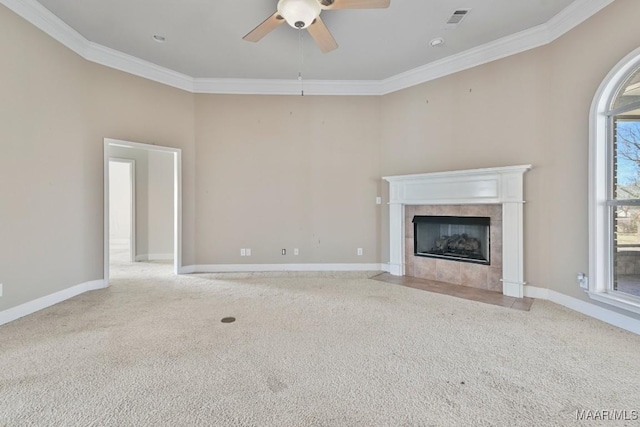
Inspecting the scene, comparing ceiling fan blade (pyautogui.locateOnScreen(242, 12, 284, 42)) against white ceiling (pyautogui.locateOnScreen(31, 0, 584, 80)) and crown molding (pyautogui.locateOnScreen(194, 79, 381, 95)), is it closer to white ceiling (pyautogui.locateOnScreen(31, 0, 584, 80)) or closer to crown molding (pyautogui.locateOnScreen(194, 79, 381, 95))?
white ceiling (pyautogui.locateOnScreen(31, 0, 584, 80))

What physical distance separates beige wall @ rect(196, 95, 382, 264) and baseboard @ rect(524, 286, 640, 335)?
7.40 ft

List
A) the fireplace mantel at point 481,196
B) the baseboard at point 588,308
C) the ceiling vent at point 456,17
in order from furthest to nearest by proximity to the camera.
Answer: the fireplace mantel at point 481,196 < the ceiling vent at point 456,17 < the baseboard at point 588,308

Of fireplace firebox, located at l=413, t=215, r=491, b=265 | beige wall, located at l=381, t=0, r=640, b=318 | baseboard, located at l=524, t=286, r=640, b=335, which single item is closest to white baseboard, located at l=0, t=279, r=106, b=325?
fireplace firebox, located at l=413, t=215, r=491, b=265

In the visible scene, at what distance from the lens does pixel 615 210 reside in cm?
286

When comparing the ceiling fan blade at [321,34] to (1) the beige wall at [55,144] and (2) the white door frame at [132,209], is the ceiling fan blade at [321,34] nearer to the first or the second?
(1) the beige wall at [55,144]

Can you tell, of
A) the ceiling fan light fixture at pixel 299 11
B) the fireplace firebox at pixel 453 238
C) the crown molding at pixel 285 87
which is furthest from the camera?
the crown molding at pixel 285 87

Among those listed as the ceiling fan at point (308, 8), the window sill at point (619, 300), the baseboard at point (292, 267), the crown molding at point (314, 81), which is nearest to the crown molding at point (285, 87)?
the crown molding at point (314, 81)

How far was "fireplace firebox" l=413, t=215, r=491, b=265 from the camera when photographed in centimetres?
401

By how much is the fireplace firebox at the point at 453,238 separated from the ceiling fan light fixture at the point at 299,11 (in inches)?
126

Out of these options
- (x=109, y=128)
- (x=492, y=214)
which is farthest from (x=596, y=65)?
(x=109, y=128)

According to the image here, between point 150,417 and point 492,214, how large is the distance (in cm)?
409

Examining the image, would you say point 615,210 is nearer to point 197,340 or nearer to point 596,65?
point 596,65

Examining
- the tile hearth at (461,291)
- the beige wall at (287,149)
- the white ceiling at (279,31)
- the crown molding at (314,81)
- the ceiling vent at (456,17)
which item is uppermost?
the white ceiling at (279,31)

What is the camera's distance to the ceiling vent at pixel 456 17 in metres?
3.14
